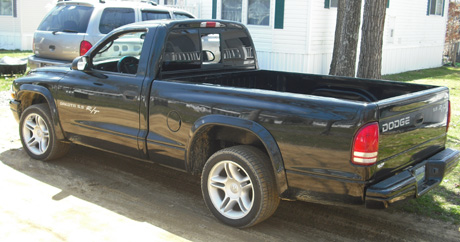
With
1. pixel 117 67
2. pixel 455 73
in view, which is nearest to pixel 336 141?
pixel 117 67

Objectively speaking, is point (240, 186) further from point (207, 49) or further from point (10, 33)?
point (10, 33)

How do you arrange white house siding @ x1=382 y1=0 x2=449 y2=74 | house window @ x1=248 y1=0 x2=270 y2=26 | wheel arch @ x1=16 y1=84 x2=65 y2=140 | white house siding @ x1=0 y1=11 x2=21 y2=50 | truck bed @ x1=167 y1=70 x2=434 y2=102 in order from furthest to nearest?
white house siding @ x1=0 y1=11 x2=21 y2=50 < white house siding @ x1=382 y1=0 x2=449 y2=74 < house window @ x1=248 y1=0 x2=270 y2=26 < wheel arch @ x1=16 y1=84 x2=65 y2=140 < truck bed @ x1=167 y1=70 x2=434 y2=102

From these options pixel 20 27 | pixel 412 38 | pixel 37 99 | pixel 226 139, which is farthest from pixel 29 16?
pixel 226 139

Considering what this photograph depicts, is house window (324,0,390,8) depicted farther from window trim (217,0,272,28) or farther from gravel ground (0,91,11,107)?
gravel ground (0,91,11,107)

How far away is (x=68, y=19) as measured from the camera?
9195mm

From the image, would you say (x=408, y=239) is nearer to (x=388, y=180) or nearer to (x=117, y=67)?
(x=388, y=180)

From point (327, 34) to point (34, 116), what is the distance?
9.84 meters

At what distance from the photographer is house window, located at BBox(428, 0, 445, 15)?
765 inches

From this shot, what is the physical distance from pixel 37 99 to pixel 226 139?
2.95m

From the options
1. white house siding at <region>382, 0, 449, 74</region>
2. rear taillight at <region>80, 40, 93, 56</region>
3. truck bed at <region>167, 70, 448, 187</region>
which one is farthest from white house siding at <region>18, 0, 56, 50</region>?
truck bed at <region>167, 70, 448, 187</region>

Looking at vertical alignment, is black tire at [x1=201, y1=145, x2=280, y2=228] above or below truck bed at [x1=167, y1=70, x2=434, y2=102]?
below

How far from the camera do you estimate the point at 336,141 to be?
11.8 feet

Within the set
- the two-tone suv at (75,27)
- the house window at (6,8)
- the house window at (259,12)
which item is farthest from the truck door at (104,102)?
the house window at (6,8)

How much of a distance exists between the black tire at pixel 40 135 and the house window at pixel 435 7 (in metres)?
17.4
